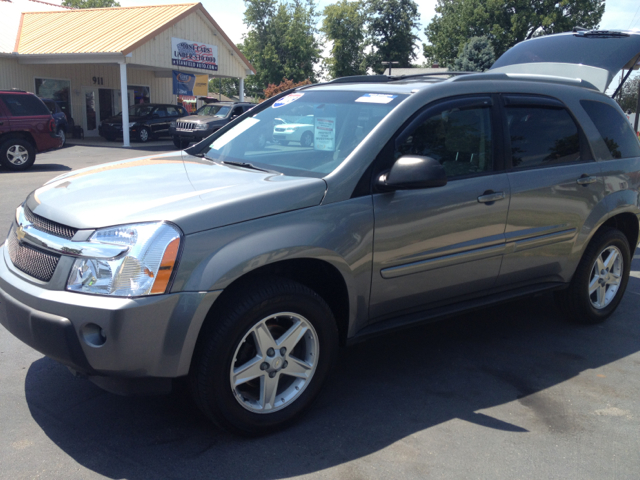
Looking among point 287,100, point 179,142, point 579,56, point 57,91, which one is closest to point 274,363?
point 287,100

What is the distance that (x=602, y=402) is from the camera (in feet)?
11.5

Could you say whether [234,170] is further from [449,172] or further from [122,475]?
[122,475]

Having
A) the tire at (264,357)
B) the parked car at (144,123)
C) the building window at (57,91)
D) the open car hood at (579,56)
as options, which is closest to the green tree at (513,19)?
the parked car at (144,123)

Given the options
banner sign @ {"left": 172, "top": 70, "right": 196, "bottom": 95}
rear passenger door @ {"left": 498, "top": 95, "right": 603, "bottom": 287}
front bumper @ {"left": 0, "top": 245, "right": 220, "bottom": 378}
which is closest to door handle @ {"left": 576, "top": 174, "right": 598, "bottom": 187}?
rear passenger door @ {"left": 498, "top": 95, "right": 603, "bottom": 287}

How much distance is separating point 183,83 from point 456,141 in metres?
26.1

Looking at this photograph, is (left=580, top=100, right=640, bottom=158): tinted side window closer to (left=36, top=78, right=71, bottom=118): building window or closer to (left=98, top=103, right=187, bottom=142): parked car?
(left=98, top=103, right=187, bottom=142): parked car

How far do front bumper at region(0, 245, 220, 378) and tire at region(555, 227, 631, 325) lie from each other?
123 inches

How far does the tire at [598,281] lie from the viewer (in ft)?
14.8

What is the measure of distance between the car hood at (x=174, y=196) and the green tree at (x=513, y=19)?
4996 cm

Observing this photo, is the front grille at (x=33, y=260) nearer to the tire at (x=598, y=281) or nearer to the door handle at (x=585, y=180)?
the door handle at (x=585, y=180)

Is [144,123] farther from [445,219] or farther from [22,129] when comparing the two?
[445,219]

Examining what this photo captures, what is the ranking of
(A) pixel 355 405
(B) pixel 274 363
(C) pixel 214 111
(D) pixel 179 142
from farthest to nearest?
1. (C) pixel 214 111
2. (D) pixel 179 142
3. (A) pixel 355 405
4. (B) pixel 274 363

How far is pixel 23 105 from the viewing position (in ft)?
44.5

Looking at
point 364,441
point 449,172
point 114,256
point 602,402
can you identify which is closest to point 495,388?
point 602,402
